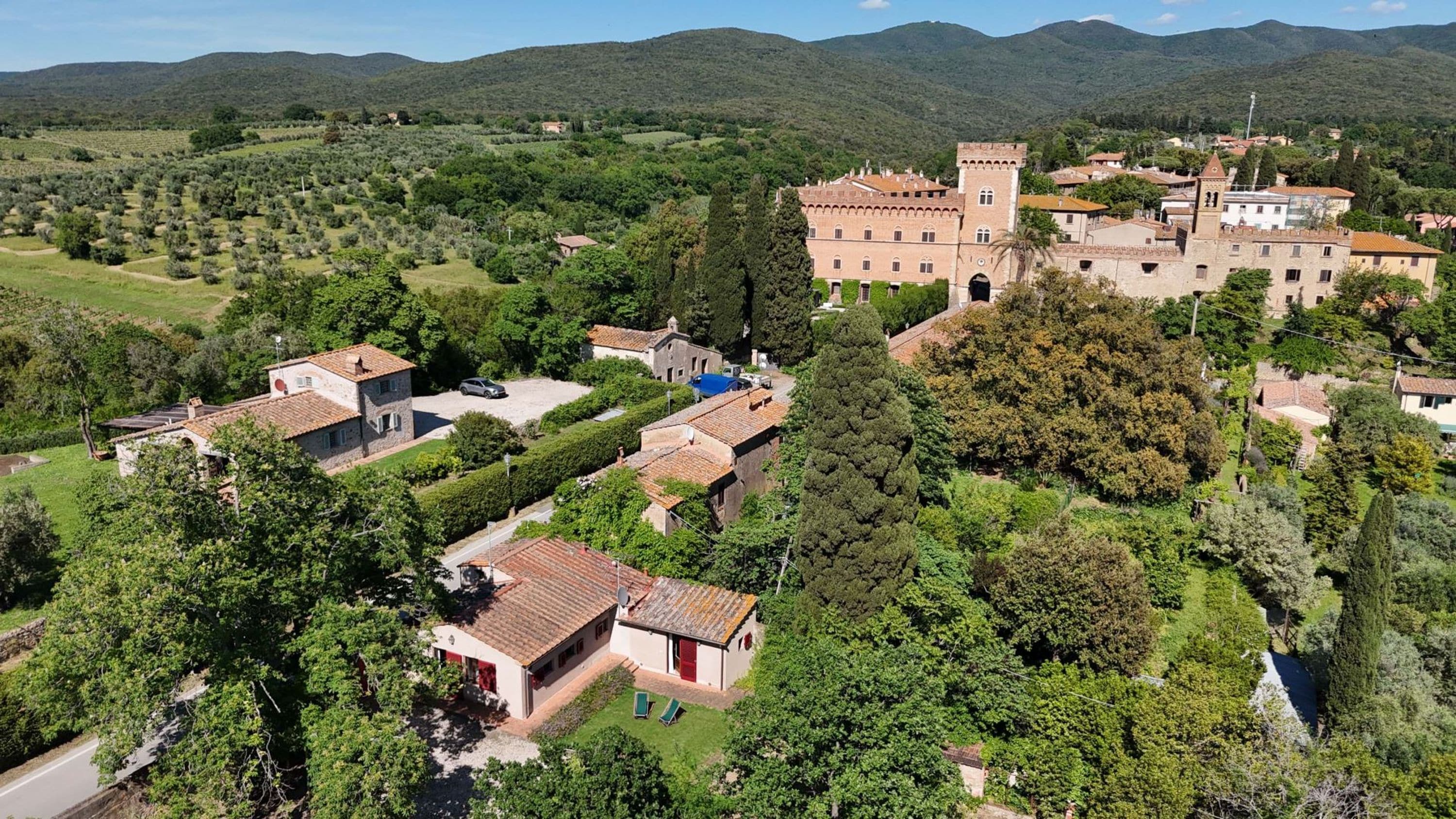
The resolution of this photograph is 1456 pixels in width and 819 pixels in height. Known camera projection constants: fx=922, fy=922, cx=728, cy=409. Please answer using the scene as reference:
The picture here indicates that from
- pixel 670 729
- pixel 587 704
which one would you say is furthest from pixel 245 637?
pixel 670 729

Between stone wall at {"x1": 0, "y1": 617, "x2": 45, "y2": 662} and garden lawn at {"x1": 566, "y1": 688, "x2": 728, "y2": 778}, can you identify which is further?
stone wall at {"x1": 0, "y1": 617, "x2": 45, "y2": 662}

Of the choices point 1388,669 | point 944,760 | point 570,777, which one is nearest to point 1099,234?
point 1388,669

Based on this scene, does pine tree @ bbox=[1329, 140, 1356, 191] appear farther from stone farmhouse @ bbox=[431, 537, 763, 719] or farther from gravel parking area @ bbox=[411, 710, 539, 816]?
gravel parking area @ bbox=[411, 710, 539, 816]

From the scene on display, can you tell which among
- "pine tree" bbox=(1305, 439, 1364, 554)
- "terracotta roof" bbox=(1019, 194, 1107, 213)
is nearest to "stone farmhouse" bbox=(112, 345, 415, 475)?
"pine tree" bbox=(1305, 439, 1364, 554)

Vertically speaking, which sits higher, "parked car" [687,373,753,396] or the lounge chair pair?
"parked car" [687,373,753,396]

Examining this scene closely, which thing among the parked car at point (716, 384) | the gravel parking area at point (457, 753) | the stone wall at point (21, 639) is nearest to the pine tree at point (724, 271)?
the parked car at point (716, 384)

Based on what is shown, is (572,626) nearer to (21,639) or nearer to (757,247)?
(21,639)
